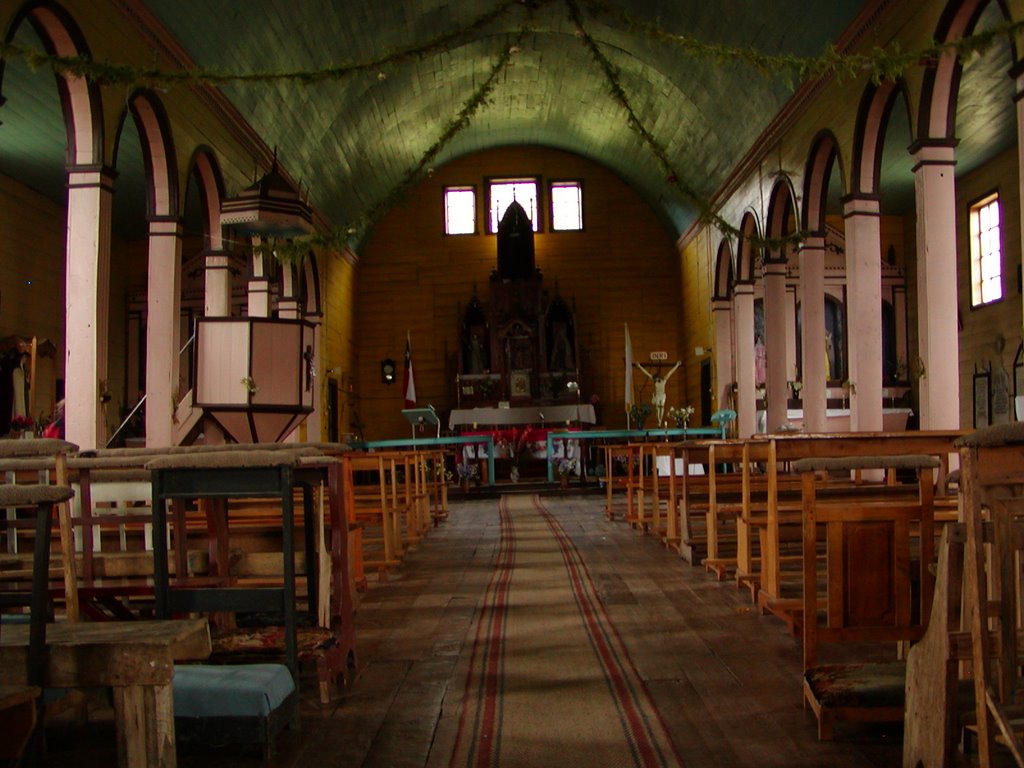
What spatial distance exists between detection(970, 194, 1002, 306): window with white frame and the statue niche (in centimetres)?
741

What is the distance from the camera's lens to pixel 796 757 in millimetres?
2779

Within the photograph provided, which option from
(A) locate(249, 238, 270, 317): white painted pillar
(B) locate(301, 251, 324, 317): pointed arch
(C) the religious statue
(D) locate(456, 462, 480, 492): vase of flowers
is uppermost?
(B) locate(301, 251, 324, 317): pointed arch

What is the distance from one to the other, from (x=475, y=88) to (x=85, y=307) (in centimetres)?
1045

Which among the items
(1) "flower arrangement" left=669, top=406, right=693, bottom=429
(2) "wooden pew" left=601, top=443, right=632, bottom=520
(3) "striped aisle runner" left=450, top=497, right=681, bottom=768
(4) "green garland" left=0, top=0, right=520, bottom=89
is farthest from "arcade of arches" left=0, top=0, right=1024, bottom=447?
(3) "striped aisle runner" left=450, top=497, right=681, bottom=768

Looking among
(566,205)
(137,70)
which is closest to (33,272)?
(137,70)

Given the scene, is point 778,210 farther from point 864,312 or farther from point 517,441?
point 517,441

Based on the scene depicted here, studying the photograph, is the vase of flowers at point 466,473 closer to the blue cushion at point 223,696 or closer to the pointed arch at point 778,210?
the pointed arch at point 778,210

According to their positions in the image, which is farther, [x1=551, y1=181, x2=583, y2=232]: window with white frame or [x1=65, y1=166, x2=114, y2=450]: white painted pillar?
[x1=551, y1=181, x2=583, y2=232]: window with white frame

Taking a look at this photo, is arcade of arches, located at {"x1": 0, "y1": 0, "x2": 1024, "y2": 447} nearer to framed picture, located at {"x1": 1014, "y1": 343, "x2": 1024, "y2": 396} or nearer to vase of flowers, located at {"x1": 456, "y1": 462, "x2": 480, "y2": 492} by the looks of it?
framed picture, located at {"x1": 1014, "y1": 343, "x2": 1024, "y2": 396}

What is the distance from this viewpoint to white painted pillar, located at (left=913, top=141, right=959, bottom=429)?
866 centimetres

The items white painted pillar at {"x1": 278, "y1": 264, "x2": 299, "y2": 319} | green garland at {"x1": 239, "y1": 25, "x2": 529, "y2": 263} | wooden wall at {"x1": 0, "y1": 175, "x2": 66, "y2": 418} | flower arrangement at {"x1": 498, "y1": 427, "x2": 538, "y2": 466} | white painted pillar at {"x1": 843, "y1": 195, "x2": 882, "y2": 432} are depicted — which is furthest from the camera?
flower arrangement at {"x1": 498, "y1": 427, "x2": 538, "y2": 466}

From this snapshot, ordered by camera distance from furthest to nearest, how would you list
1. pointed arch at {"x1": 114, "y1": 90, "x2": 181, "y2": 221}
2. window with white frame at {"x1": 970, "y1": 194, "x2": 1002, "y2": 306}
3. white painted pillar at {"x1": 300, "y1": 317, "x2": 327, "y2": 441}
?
white painted pillar at {"x1": 300, "y1": 317, "x2": 327, "y2": 441}, window with white frame at {"x1": 970, "y1": 194, "x2": 1002, "y2": 306}, pointed arch at {"x1": 114, "y1": 90, "x2": 181, "y2": 221}

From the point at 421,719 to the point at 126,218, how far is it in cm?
1553

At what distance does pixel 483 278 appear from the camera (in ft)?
68.9
